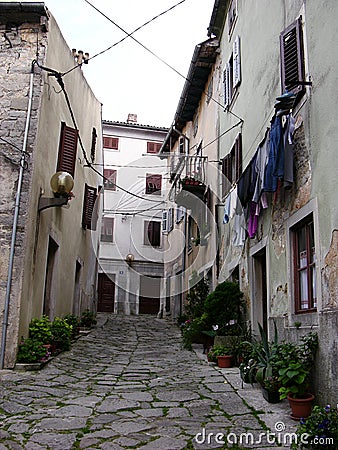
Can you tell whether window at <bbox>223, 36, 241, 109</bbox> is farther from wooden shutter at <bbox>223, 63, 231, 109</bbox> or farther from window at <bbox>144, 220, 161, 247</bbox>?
window at <bbox>144, 220, 161, 247</bbox>

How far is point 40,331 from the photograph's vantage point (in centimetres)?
823

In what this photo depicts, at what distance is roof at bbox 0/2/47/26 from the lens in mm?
8594

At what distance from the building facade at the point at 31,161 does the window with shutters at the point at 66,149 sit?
0.02 m

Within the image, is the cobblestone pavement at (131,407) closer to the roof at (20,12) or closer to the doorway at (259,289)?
the doorway at (259,289)

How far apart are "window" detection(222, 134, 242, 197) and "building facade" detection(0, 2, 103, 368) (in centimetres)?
365

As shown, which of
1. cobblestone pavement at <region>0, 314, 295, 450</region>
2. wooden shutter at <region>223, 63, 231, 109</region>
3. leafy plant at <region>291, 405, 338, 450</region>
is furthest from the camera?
wooden shutter at <region>223, 63, 231, 109</region>

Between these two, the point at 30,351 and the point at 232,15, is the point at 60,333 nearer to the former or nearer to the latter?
the point at 30,351

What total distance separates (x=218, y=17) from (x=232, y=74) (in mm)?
2562

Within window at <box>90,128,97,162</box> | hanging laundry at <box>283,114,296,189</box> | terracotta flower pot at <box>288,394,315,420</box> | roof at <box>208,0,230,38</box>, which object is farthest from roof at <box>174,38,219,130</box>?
terracotta flower pot at <box>288,394,315,420</box>

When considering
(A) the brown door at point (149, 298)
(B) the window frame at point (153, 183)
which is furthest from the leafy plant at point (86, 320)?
(B) the window frame at point (153, 183)

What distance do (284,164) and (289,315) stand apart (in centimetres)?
206

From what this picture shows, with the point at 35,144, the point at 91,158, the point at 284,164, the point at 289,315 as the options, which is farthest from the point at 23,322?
the point at 91,158

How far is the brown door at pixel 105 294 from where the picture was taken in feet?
81.6

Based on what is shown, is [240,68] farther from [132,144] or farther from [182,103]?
[132,144]
